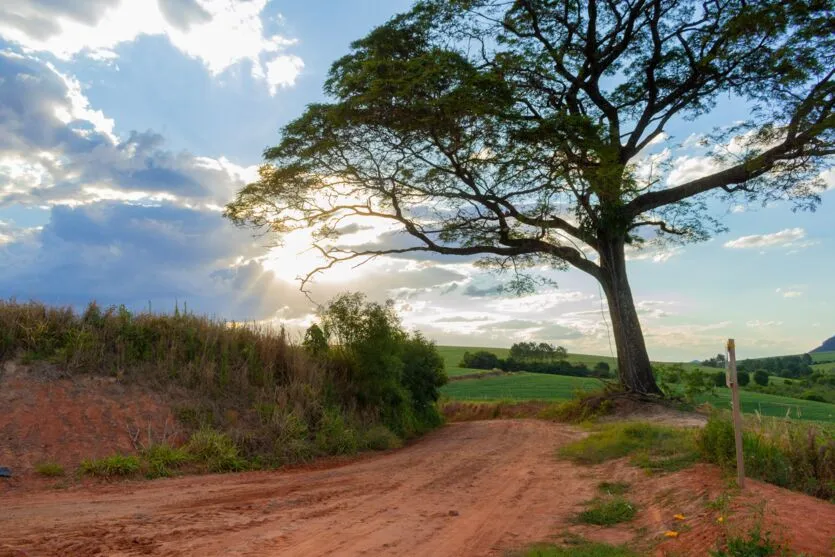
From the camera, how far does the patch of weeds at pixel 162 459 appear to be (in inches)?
421

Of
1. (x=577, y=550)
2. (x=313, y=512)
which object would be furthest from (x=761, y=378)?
(x=313, y=512)

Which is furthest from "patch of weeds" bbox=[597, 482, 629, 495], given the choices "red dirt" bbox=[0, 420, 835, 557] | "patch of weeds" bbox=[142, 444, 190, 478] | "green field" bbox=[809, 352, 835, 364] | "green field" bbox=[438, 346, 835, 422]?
"green field" bbox=[809, 352, 835, 364]

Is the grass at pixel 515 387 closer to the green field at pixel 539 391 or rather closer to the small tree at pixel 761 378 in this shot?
the green field at pixel 539 391

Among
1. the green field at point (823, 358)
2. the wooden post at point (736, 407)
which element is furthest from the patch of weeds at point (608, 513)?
the green field at point (823, 358)

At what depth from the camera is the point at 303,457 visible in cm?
1304

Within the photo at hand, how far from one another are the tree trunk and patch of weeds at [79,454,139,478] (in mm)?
14815

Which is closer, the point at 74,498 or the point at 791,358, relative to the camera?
the point at 74,498

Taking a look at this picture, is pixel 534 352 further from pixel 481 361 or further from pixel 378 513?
pixel 378 513

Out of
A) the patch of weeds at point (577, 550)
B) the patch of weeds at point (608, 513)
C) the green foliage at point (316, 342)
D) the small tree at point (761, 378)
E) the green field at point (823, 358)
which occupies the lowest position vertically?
the patch of weeds at point (577, 550)

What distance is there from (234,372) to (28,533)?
28.4 feet

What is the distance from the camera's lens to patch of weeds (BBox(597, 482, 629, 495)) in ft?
29.3

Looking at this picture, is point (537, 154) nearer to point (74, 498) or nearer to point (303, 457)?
point (303, 457)

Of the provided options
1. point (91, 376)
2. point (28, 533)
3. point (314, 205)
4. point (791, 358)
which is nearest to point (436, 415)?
point (314, 205)

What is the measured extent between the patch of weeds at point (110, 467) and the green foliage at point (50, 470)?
0.30 meters
